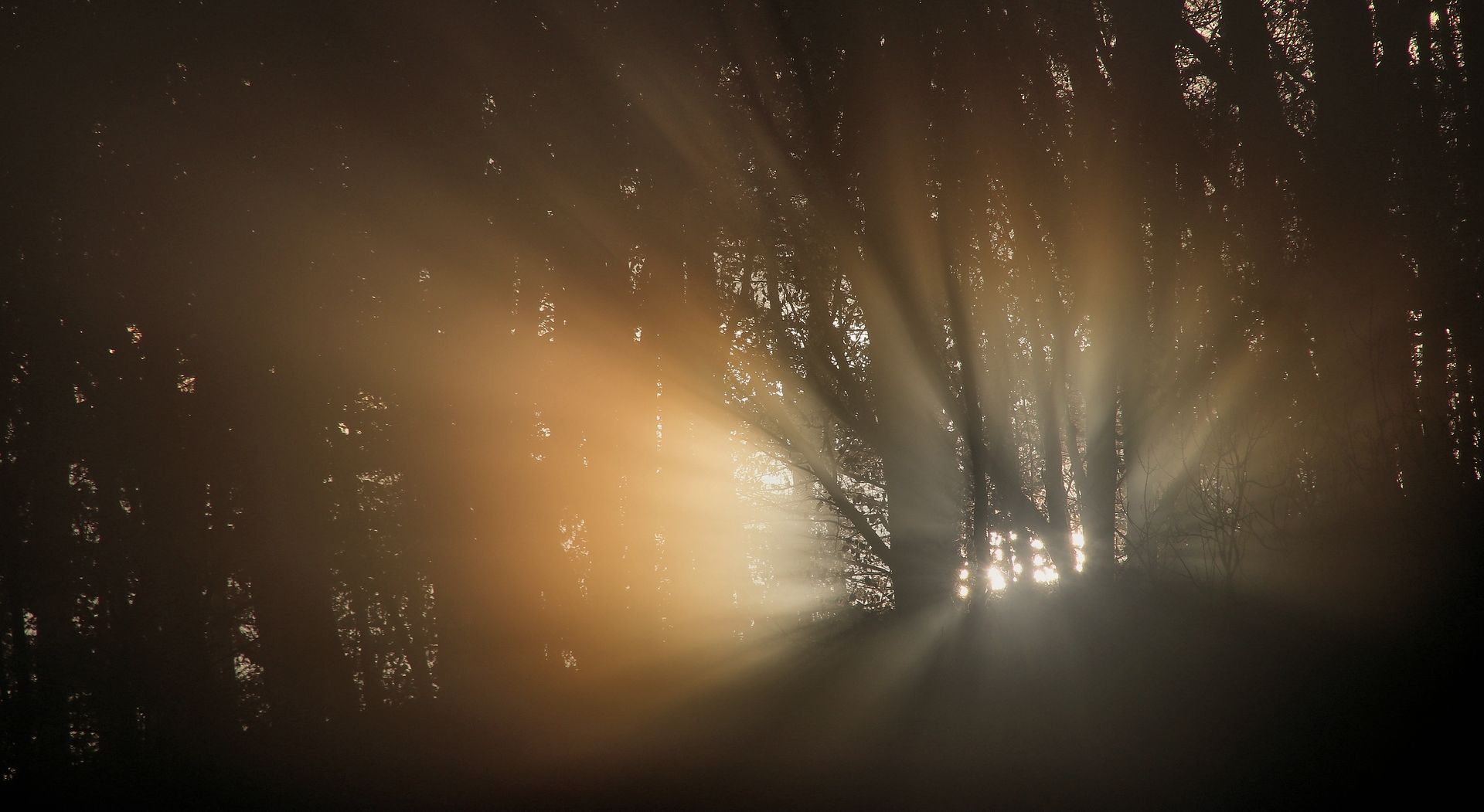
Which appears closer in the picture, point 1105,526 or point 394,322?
point 1105,526

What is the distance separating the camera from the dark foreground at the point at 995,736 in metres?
3.63

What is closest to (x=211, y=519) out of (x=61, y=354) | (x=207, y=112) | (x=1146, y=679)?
(x=61, y=354)

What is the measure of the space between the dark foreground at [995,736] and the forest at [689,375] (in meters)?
0.07

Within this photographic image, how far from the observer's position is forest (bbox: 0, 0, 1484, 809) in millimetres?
5398

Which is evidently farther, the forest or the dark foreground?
the forest

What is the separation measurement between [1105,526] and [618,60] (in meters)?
7.05

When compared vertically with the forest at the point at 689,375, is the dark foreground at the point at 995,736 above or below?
below

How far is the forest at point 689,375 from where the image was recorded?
5398mm

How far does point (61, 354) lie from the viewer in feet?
24.3

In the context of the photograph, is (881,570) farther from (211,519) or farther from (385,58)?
(385,58)

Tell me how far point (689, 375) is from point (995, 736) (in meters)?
4.73

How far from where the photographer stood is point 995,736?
4.98 meters

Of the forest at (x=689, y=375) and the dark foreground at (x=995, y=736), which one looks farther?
the forest at (x=689, y=375)

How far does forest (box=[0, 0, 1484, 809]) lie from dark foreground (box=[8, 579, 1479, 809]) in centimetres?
7
